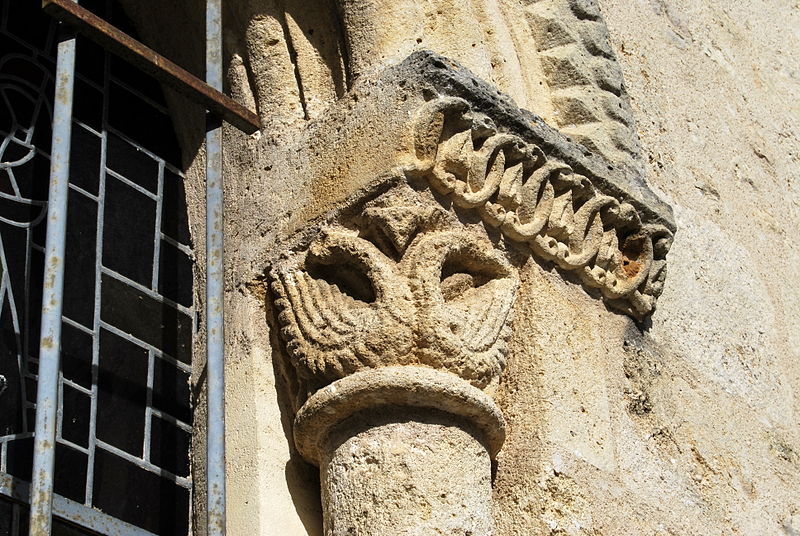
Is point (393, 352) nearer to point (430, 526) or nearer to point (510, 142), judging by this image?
point (430, 526)

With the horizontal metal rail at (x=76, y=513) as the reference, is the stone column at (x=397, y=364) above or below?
above

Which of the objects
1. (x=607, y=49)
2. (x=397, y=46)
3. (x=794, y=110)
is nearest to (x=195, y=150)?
(x=397, y=46)

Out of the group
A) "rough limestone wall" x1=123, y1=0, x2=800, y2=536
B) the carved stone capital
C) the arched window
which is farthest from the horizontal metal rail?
the carved stone capital

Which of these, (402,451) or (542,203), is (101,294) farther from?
(542,203)

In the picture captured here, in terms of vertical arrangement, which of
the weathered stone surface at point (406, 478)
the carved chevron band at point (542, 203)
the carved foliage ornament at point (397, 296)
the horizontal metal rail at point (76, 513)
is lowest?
the horizontal metal rail at point (76, 513)

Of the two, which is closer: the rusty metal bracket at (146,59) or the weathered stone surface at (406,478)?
the weathered stone surface at (406,478)

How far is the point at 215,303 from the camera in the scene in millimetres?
2553

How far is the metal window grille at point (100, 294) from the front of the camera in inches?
97.4

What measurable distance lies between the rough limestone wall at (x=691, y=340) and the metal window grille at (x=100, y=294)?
0.68 meters

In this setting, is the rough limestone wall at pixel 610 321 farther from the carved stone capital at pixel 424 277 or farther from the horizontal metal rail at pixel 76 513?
the horizontal metal rail at pixel 76 513

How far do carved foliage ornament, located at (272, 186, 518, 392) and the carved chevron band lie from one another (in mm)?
81

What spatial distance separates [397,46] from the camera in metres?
2.99

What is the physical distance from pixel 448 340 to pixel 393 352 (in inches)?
4.3

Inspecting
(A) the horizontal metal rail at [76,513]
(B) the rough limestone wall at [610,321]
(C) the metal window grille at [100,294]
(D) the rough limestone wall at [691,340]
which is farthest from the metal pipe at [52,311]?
(D) the rough limestone wall at [691,340]
